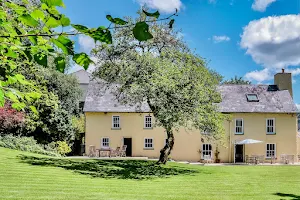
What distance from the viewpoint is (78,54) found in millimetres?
2092

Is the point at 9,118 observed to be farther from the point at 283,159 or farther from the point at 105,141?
the point at 283,159

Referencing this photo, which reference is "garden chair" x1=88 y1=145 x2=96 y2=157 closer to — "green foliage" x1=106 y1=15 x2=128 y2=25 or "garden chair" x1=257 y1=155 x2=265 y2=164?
"garden chair" x1=257 y1=155 x2=265 y2=164

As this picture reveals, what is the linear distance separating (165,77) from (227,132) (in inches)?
639

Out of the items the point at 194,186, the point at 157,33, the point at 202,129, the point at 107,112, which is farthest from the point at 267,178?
the point at 107,112

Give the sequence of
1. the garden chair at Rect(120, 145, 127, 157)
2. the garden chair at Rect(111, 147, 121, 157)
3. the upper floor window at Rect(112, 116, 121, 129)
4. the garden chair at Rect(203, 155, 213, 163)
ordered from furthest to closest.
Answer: the upper floor window at Rect(112, 116, 121, 129)
the garden chair at Rect(203, 155, 213, 163)
the garden chair at Rect(120, 145, 127, 157)
the garden chair at Rect(111, 147, 121, 157)

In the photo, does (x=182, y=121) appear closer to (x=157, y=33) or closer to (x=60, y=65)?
(x=157, y=33)

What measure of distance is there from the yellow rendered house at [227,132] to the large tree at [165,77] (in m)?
11.2

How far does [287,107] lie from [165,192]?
23891 millimetres

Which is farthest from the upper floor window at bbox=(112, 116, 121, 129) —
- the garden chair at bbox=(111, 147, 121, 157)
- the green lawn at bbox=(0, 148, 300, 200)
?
the green lawn at bbox=(0, 148, 300, 200)

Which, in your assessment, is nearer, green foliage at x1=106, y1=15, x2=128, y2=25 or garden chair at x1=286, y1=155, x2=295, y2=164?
green foliage at x1=106, y1=15, x2=128, y2=25

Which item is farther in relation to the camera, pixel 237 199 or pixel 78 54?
pixel 237 199

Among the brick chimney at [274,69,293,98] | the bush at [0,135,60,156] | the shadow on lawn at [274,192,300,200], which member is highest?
the brick chimney at [274,69,293,98]

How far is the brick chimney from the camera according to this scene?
3494 cm

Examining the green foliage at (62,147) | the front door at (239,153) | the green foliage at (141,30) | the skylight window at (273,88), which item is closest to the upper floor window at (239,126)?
the front door at (239,153)
